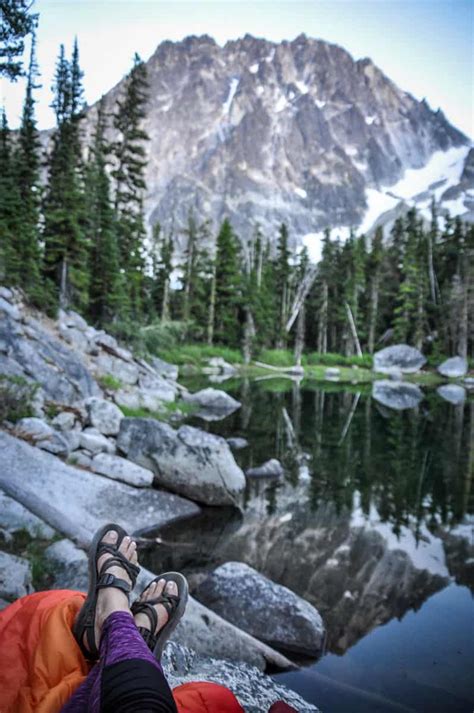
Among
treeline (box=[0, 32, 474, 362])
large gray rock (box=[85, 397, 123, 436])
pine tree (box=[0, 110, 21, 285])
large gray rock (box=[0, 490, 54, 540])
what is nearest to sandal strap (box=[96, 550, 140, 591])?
large gray rock (box=[0, 490, 54, 540])

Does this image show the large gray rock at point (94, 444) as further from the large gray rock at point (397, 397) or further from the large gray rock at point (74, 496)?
the large gray rock at point (397, 397)

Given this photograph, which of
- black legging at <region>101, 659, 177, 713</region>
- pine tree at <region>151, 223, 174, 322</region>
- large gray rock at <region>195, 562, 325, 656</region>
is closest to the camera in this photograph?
black legging at <region>101, 659, 177, 713</region>

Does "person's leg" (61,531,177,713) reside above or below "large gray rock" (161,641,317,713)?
above

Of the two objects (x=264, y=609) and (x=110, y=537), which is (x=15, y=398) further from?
(x=264, y=609)

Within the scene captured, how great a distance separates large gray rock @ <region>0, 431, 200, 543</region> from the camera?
3.78 metres

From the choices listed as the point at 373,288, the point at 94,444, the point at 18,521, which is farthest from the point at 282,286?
the point at 18,521

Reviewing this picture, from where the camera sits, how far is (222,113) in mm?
164500

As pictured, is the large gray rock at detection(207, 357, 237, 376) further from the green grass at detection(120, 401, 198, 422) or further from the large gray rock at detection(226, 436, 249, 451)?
the large gray rock at detection(226, 436, 249, 451)

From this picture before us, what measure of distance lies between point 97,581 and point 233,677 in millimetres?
1002

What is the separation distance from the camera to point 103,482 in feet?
17.0

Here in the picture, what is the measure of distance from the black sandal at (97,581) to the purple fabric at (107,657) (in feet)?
0.74

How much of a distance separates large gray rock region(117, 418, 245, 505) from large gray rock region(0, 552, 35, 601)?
3.09 metres

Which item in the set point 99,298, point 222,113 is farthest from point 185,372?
point 222,113

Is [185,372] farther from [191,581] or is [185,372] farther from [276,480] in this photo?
[191,581]
